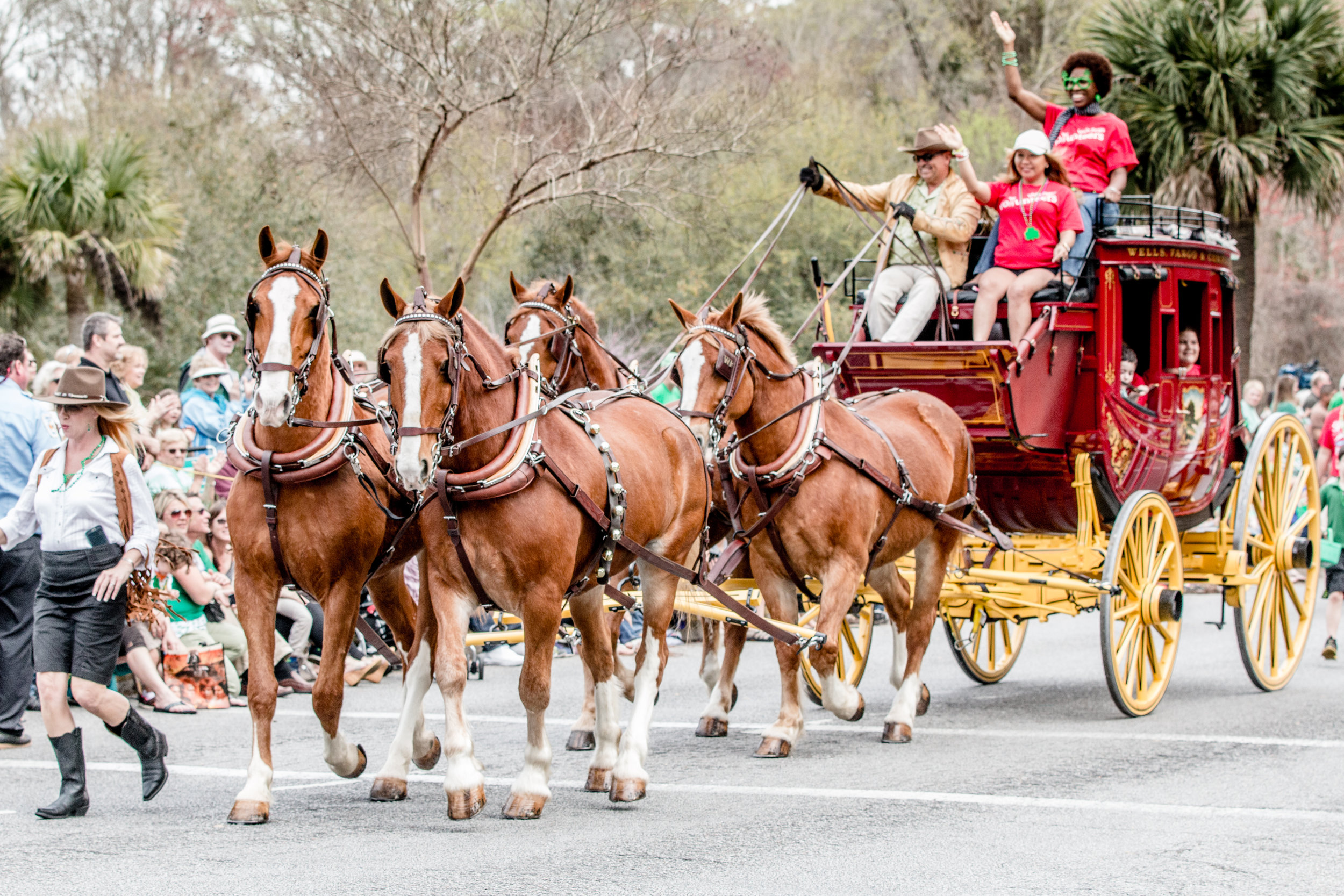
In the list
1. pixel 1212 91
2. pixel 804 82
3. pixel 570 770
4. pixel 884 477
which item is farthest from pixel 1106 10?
pixel 570 770

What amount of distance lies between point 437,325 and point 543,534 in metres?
0.93

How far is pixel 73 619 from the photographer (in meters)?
6.63

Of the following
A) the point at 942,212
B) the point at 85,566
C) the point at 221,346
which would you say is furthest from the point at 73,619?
the point at 942,212

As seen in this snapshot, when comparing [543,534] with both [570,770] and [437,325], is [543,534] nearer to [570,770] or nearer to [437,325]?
[437,325]

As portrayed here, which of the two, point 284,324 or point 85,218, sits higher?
point 85,218

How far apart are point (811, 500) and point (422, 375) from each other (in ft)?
9.06

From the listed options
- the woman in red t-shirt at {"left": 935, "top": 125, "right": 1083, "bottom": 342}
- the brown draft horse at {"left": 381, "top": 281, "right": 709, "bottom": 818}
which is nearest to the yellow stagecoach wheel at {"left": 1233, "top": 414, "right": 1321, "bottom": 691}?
the woman in red t-shirt at {"left": 935, "top": 125, "right": 1083, "bottom": 342}

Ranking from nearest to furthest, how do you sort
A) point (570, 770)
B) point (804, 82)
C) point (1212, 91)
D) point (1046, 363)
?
point (570, 770) → point (1046, 363) → point (1212, 91) → point (804, 82)

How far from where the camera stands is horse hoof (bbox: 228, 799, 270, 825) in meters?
6.18

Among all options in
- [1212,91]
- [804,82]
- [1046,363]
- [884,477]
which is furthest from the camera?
[804,82]

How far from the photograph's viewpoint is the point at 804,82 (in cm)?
2870

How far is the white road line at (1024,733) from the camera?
8125 mm

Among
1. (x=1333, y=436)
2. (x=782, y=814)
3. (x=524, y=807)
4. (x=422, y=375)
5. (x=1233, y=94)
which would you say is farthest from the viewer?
(x=1233, y=94)

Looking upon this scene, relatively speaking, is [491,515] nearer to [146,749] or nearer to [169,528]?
[146,749]
